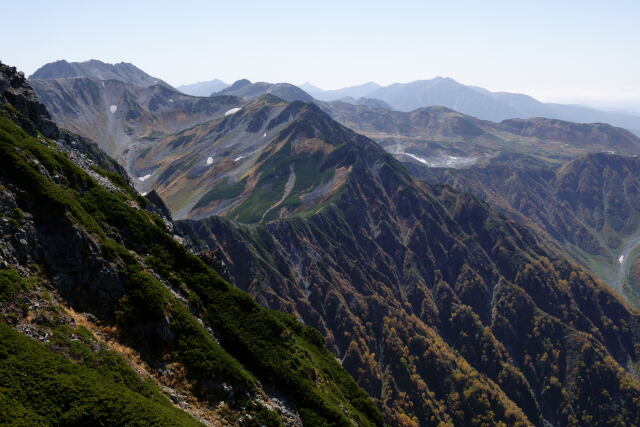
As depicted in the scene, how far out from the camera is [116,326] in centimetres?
4428

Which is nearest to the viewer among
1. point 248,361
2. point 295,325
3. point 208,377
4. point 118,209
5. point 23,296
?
point 23,296

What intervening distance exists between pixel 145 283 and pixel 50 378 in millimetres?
17242

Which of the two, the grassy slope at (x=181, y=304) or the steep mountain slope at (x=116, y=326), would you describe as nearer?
the steep mountain slope at (x=116, y=326)

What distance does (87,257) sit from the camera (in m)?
46.3

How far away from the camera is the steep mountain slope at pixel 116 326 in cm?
3322

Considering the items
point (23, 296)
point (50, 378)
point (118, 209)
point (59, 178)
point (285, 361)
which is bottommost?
point (285, 361)

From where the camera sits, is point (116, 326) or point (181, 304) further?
point (181, 304)

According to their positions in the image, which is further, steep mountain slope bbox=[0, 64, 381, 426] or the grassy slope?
the grassy slope

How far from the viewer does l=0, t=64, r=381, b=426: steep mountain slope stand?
33219mm

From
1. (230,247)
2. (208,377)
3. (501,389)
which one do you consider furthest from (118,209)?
(501,389)

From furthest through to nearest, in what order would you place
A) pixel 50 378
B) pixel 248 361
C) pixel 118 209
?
pixel 118 209
pixel 248 361
pixel 50 378

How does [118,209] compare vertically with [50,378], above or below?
above

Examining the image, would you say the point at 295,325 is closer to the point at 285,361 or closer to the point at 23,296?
the point at 285,361

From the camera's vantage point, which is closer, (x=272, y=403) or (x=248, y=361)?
(x=272, y=403)
